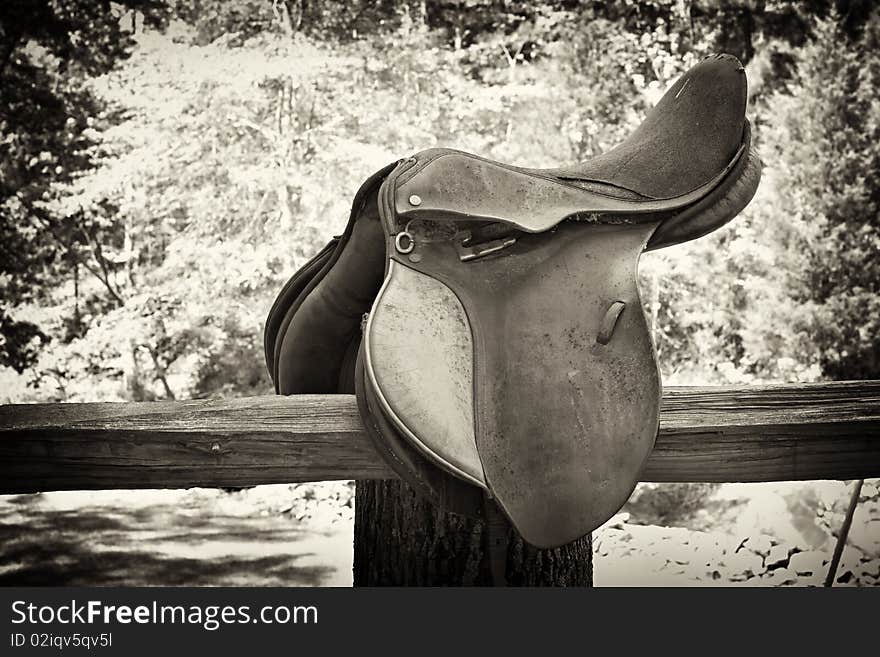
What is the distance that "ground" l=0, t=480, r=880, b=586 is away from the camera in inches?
118

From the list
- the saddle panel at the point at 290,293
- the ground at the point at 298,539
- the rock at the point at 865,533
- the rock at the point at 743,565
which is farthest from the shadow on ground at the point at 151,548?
the saddle panel at the point at 290,293

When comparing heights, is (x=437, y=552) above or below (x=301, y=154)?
below

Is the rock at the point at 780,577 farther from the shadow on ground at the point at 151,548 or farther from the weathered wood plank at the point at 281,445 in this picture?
the weathered wood plank at the point at 281,445

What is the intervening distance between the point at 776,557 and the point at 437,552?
8.87 ft

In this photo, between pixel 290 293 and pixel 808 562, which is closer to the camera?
pixel 290 293

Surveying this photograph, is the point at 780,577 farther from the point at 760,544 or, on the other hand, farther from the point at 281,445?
the point at 281,445

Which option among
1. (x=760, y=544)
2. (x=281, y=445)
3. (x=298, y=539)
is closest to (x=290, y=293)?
(x=281, y=445)

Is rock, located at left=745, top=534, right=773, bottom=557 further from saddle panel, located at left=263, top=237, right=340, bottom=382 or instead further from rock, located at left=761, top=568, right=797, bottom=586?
saddle panel, located at left=263, top=237, right=340, bottom=382

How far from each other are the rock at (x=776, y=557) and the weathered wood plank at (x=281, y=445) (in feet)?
8.41

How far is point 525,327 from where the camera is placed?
25.5 inches

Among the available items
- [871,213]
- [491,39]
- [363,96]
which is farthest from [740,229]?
[363,96]

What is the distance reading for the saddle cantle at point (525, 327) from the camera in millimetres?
615

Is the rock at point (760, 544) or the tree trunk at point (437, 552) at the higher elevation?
the tree trunk at point (437, 552)

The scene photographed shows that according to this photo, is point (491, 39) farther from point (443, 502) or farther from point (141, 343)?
point (443, 502)
